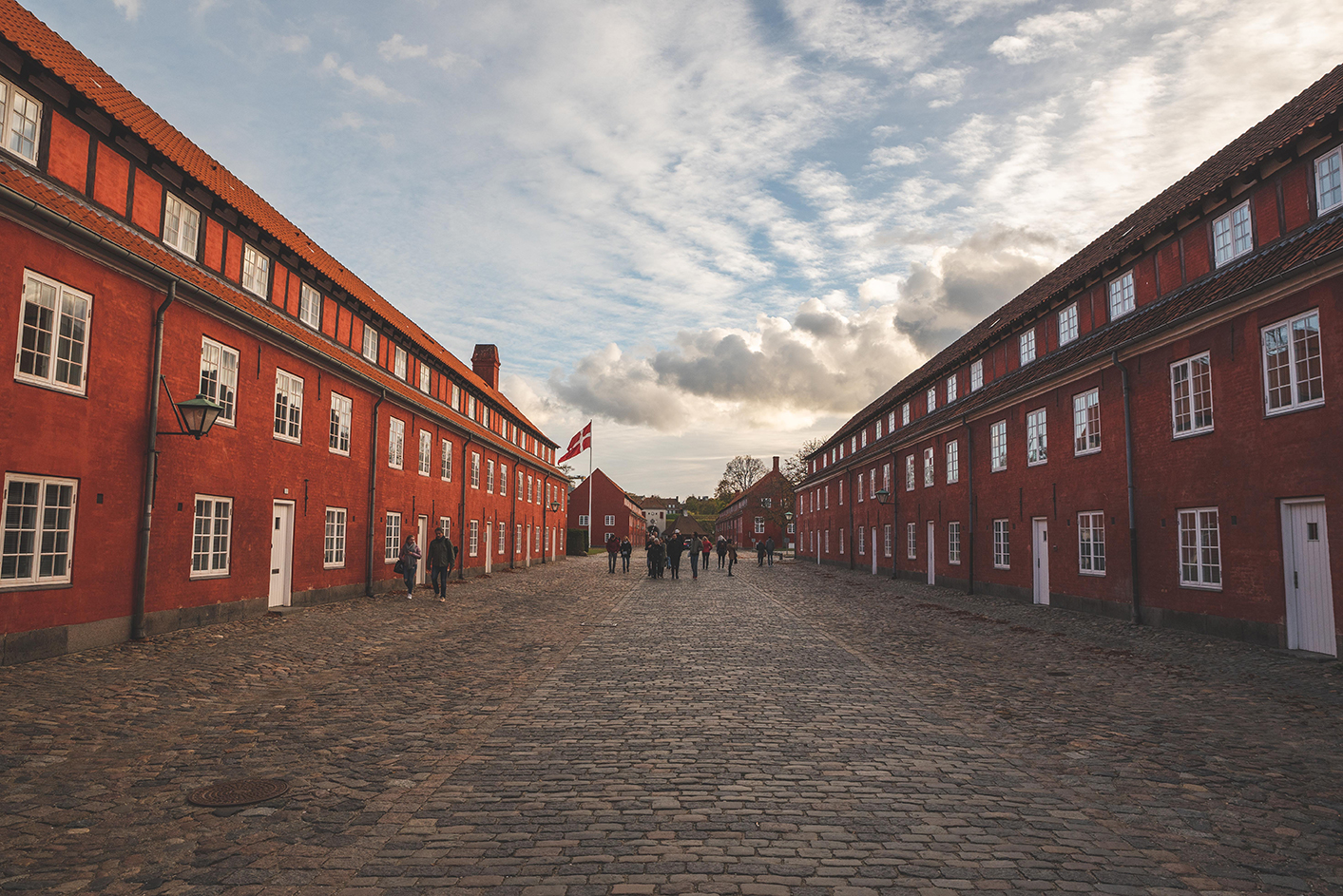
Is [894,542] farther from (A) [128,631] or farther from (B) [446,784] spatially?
(B) [446,784]

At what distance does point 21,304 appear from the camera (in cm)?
1015

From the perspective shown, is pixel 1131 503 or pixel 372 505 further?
pixel 372 505

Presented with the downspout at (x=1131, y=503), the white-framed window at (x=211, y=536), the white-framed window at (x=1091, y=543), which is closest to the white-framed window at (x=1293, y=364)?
the downspout at (x=1131, y=503)

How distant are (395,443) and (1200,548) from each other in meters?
20.2

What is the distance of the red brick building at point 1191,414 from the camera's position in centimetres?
1216

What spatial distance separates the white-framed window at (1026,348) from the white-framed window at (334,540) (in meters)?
19.7

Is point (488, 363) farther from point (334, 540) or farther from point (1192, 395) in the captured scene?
point (1192, 395)

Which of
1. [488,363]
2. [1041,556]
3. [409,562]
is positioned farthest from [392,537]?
[488,363]

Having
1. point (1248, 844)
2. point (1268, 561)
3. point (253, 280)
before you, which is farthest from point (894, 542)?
point (1248, 844)

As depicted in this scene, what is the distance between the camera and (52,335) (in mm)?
10633

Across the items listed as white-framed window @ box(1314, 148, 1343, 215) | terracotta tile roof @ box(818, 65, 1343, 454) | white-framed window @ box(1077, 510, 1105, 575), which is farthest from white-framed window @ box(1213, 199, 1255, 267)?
white-framed window @ box(1077, 510, 1105, 575)

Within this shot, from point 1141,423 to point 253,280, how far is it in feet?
61.9

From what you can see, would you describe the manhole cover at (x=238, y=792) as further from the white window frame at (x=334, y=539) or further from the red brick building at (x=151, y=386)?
the white window frame at (x=334, y=539)

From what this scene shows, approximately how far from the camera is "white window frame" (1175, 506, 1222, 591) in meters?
14.1
